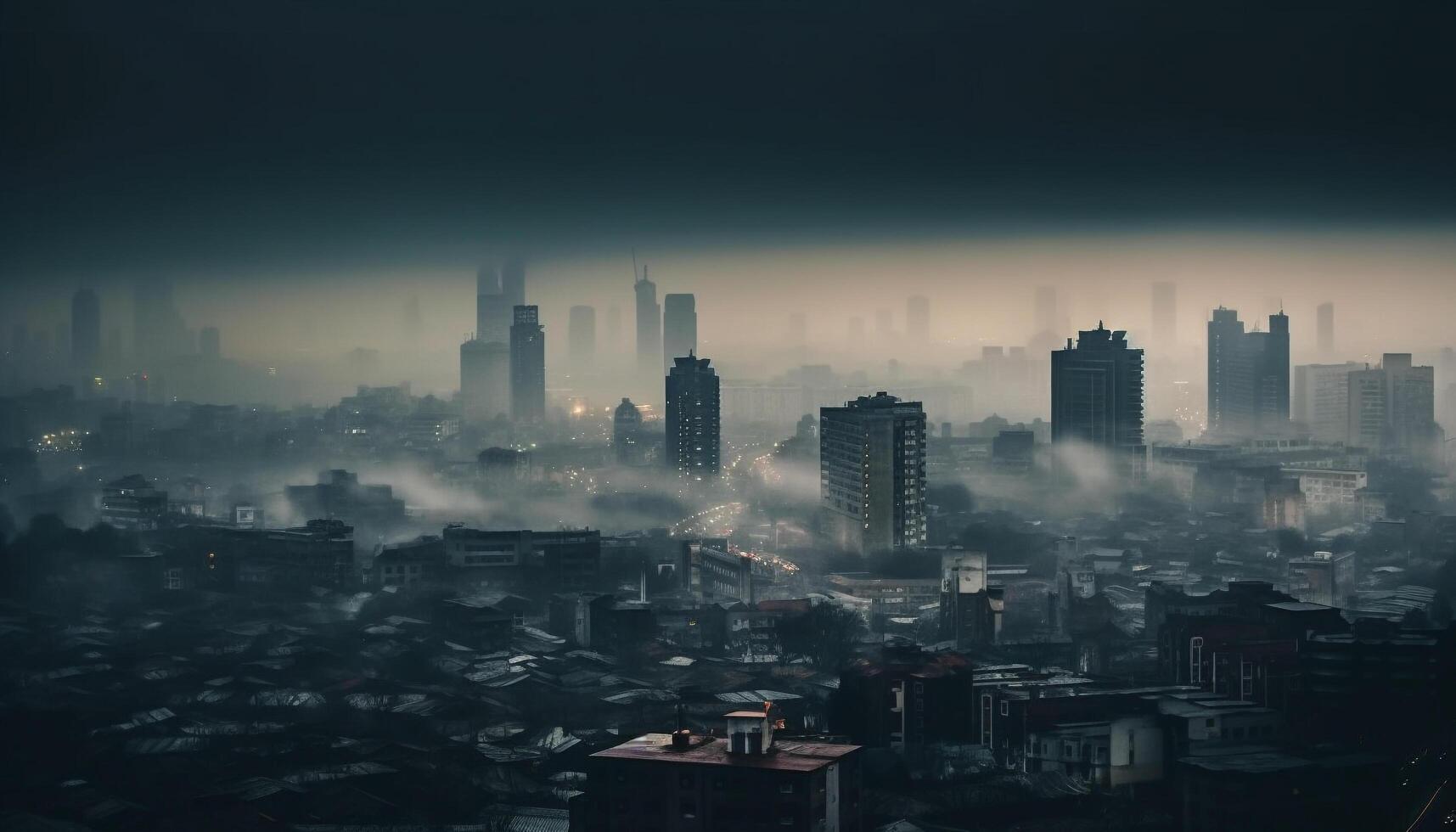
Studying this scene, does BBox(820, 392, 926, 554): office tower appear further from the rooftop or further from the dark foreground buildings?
the dark foreground buildings

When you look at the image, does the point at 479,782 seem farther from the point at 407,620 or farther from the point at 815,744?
the point at 407,620

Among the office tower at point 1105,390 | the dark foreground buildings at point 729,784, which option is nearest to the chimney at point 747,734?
the dark foreground buildings at point 729,784

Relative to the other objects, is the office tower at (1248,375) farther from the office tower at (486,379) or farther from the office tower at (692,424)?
the office tower at (486,379)

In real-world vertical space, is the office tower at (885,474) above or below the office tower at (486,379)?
below

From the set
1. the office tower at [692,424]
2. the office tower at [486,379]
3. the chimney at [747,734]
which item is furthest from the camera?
the office tower at [486,379]

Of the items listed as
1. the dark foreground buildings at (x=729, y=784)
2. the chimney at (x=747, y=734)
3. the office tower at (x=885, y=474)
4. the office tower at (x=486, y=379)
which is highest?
the office tower at (x=486, y=379)

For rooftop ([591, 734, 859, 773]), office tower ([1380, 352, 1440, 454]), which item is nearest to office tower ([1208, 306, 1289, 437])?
office tower ([1380, 352, 1440, 454])

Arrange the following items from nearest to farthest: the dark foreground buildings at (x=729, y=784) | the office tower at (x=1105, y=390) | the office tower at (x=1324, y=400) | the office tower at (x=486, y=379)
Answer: the dark foreground buildings at (x=729, y=784), the office tower at (x=1105, y=390), the office tower at (x=1324, y=400), the office tower at (x=486, y=379)
